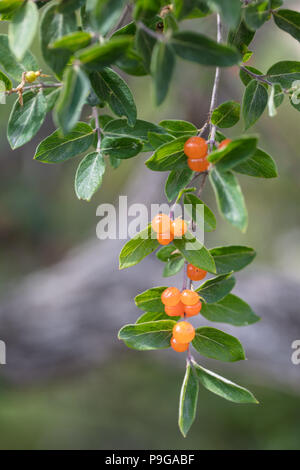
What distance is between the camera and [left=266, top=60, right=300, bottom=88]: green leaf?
0.54 metres

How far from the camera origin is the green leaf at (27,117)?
47 cm

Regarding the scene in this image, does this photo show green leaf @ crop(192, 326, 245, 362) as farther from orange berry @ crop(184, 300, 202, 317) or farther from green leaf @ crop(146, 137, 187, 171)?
green leaf @ crop(146, 137, 187, 171)

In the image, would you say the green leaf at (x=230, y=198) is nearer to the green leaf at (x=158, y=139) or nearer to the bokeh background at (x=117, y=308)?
the green leaf at (x=158, y=139)

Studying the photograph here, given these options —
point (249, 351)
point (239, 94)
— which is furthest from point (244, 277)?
point (239, 94)

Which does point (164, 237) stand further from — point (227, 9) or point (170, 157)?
point (227, 9)

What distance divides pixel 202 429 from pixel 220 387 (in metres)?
2.83

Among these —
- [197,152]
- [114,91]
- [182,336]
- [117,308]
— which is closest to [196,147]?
[197,152]

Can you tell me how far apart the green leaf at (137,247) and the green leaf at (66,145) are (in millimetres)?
122

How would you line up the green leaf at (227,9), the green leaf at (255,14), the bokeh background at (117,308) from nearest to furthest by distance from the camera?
the green leaf at (227,9), the green leaf at (255,14), the bokeh background at (117,308)

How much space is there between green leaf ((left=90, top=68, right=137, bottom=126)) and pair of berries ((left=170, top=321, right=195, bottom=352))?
24 cm

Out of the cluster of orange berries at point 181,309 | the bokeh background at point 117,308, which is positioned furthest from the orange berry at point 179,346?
the bokeh background at point 117,308

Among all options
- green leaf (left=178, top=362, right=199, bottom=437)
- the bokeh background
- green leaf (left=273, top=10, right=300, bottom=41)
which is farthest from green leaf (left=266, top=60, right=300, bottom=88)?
the bokeh background

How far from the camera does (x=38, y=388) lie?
2410 millimetres

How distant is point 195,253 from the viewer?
50cm
